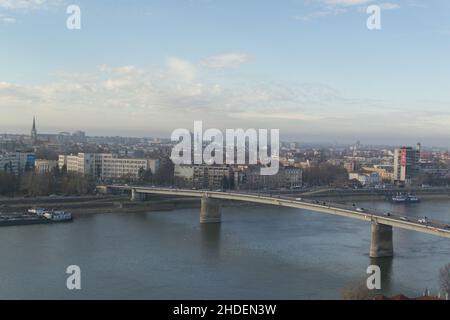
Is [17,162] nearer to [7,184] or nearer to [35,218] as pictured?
[7,184]

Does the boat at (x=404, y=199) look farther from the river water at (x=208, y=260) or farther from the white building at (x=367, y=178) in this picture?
the river water at (x=208, y=260)

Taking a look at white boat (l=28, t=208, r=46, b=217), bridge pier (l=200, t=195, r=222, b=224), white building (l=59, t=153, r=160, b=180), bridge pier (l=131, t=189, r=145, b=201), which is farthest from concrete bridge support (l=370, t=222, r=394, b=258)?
white building (l=59, t=153, r=160, b=180)

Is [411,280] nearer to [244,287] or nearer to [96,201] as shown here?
[244,287]

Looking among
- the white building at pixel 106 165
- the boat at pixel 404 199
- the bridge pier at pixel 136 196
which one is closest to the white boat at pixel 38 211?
the bridge pier at pixel 136 196

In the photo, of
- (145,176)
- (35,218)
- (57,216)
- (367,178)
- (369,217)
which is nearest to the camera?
(369,217)

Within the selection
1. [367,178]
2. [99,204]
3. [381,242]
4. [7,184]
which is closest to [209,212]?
[99,204]

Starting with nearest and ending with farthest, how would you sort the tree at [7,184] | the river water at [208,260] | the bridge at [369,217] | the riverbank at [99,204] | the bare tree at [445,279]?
1. the bare tree at [445,279]
2. the river water at [208,260]
3. the bridge at [369,217]
4. the riverbank at [99,204]
5. the tree at [7,184]
